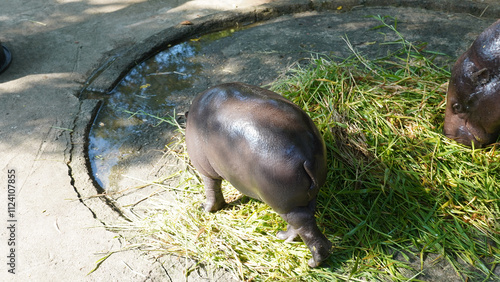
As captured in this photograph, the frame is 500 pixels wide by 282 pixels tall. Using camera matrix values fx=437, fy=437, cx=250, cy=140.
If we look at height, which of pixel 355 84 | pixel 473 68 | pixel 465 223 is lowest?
pixel 465 223

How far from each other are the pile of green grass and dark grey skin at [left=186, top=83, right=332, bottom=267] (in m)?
0.25

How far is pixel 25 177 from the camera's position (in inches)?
133

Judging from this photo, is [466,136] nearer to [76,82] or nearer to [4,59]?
[76,82]

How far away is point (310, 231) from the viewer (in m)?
2.36

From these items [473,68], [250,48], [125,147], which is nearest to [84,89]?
[125,147]

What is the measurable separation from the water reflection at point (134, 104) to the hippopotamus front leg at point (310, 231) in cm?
166

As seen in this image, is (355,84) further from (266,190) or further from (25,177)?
(25,177)

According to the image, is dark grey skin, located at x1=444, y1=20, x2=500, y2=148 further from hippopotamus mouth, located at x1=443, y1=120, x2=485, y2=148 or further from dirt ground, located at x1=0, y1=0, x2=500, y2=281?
dirt ground, located at x1=0, y1=0, x2=500, y2=281

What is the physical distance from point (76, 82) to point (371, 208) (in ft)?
10.6

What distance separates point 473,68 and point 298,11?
3.08 m

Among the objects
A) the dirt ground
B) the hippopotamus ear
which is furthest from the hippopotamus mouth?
the dirt ground

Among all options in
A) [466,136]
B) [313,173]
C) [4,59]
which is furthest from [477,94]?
[4,59]

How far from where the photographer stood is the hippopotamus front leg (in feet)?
7.56

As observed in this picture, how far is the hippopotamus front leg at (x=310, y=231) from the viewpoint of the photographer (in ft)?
7.56
